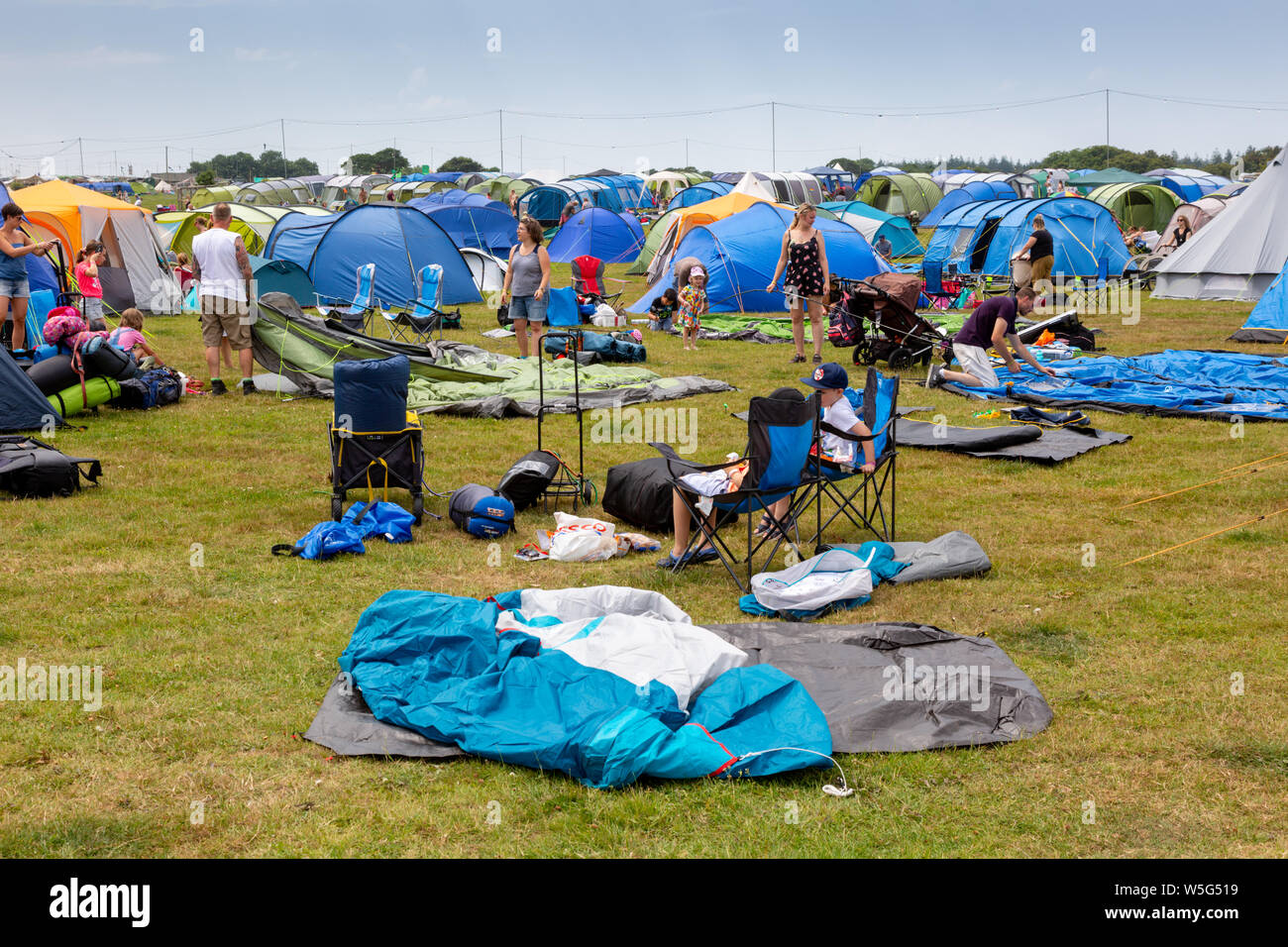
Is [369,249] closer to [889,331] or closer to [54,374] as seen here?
[54,374]

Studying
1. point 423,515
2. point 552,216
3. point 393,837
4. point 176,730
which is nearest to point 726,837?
point 393,837

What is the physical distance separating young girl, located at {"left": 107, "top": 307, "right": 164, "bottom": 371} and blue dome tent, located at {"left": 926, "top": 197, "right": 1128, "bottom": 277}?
45.3 feet

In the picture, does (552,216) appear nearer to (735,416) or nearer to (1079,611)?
(735,416)

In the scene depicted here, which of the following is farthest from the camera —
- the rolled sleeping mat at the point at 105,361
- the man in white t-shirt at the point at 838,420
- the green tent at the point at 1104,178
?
the green tent at the point at 1104,178

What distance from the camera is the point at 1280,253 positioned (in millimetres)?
17266

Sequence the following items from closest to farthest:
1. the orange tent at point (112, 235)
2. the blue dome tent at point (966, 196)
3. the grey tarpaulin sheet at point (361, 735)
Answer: the grey tarpaulin sheet at point (361, 735) < the orange tent at point (112, 235) < the blue dome tent at point (966, 196)

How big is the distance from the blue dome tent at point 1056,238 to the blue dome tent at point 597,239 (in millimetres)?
6972

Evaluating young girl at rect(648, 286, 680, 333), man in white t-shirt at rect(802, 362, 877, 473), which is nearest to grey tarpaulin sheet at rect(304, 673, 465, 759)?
man in white t-shirt at rect(802, 362, 877, 473)

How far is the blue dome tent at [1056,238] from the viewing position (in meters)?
20.8

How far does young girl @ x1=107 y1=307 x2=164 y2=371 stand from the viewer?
436 inches

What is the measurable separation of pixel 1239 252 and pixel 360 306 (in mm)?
13235

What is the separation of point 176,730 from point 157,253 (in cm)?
1622

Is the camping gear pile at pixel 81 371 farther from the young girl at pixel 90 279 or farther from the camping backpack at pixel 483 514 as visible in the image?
the camping backpack at pixel 483 514

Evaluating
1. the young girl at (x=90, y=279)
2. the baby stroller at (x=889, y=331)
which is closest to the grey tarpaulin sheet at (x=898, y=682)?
the baby stroller at (x=889, y=331)
